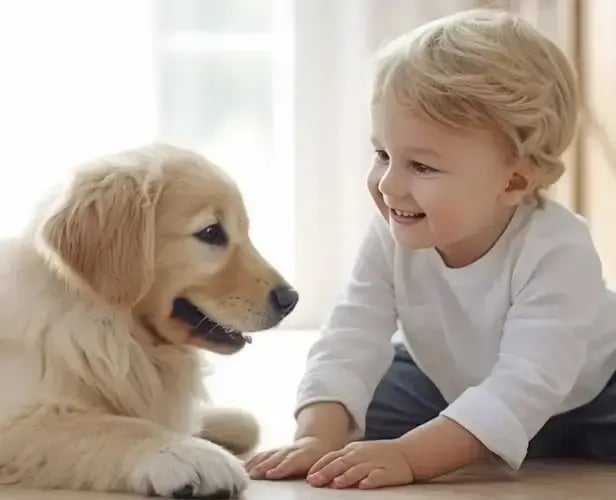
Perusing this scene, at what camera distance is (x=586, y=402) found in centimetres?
153

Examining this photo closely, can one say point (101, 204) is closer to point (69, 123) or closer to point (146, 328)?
point (146, 328)

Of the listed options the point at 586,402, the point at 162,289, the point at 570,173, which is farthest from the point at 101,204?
the point at 570,173

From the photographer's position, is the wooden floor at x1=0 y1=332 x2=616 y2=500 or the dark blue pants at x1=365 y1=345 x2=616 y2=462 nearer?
the wooden floor at x1=0 y1=332 x2=616 y2=500

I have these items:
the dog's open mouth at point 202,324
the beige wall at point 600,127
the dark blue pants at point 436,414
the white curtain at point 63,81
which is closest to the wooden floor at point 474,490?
the dark blue pants at point 436,414

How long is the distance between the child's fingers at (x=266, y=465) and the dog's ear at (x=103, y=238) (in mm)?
242

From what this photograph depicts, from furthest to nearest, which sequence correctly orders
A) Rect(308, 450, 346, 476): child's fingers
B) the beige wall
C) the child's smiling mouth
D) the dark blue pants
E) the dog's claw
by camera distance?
the beige wall, the dark blue pants, the child's smiling mouth, Rect(308, 450, 346, 476): child's fingers, the dog's claw

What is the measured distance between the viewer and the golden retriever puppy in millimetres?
1231

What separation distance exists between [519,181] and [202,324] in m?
0.44

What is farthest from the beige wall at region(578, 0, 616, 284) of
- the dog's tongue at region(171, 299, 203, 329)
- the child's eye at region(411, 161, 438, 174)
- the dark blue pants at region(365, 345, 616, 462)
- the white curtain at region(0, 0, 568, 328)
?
the dog's tongue at region(171, 299, 203, 329)

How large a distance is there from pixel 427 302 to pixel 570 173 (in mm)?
1461

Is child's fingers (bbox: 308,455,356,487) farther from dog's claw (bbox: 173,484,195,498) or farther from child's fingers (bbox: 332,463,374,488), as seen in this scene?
dog's claw (bbox: 173,484,195,498)

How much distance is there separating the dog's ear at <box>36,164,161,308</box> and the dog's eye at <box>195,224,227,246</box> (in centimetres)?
7

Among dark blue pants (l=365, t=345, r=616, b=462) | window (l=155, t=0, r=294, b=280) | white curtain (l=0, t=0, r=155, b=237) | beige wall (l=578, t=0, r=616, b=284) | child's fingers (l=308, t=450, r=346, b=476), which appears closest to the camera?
child's fingers (l=308, t=450, r=346, b=476)

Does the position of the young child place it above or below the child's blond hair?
below
